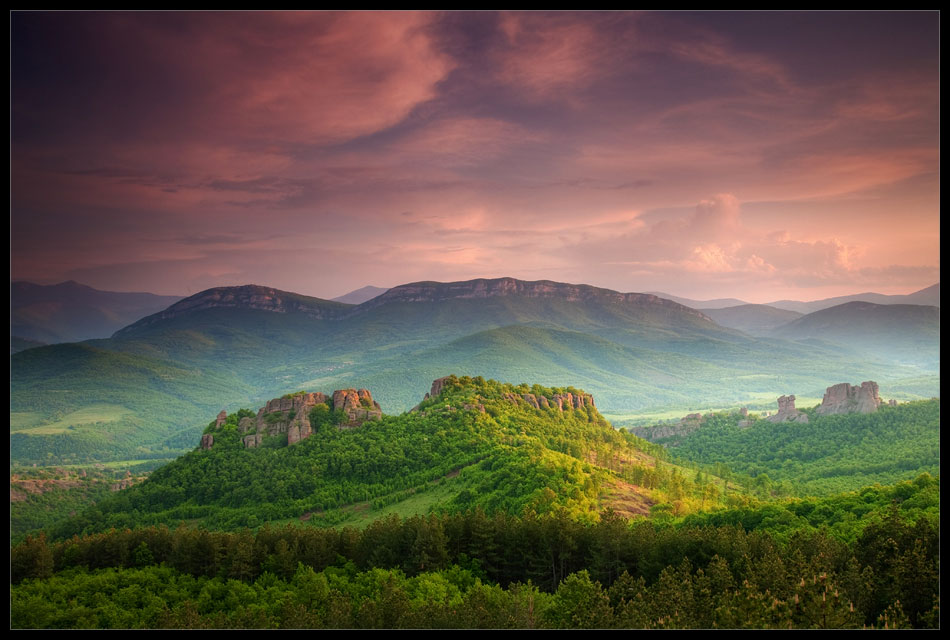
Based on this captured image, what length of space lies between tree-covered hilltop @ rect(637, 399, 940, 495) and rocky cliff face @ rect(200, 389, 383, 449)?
139 ft

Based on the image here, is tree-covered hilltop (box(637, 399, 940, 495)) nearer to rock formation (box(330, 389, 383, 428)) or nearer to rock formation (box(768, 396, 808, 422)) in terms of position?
rock formation (box(768, 396, 808, 422))

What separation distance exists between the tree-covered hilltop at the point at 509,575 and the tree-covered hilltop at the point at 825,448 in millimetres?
34363

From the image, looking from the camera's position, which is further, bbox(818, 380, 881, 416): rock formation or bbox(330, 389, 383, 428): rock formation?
bbox(818, 380, 881, 416): rock formation

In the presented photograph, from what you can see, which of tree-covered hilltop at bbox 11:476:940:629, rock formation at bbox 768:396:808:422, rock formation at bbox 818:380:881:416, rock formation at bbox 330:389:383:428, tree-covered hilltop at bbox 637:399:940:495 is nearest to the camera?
tree-covered hilltop at bbox 11:476:940:629

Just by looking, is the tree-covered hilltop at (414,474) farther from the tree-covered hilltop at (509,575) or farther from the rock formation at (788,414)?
the rock formation at (788,414)

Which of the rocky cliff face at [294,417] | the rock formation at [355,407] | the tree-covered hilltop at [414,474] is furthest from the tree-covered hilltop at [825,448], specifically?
the rocky cliff face at [294,417]

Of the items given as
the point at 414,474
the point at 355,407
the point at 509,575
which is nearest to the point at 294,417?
the point at 355,407

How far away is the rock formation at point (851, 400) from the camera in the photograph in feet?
296

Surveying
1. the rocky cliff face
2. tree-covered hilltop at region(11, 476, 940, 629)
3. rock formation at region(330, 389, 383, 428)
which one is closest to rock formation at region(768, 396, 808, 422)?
tree-covered hilltop at region(11, 476, 940, 629)

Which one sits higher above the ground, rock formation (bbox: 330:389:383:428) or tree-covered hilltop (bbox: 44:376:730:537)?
rock formation (bbox: 330:389:383:428)

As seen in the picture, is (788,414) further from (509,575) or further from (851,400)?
(509,575)

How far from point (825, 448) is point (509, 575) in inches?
2912

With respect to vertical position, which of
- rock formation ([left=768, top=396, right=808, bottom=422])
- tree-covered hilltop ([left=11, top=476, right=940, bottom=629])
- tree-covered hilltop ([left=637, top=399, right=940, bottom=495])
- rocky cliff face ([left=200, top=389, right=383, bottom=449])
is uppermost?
rocky cliff face ([left=200, top=389, right=383, bottom=449])

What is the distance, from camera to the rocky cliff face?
56.6m
